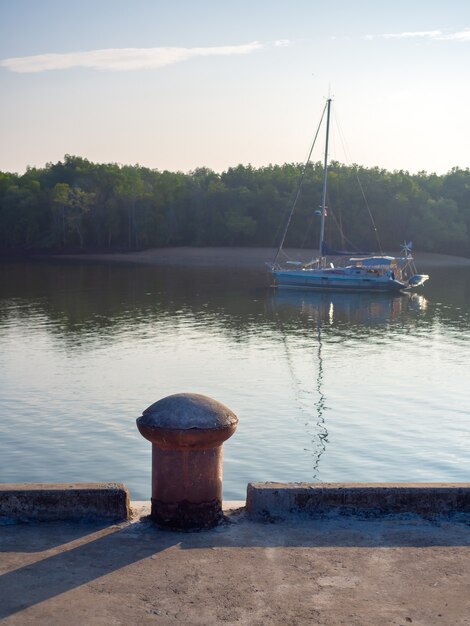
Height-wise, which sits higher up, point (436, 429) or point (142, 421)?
point (142, 421)

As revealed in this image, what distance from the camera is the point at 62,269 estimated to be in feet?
342

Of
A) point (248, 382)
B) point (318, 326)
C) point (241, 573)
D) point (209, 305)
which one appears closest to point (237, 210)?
point (209, 305)

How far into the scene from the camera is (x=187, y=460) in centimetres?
825

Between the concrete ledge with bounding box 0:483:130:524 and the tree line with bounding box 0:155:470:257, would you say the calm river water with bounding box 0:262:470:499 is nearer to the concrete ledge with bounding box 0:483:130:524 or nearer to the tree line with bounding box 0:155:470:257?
the concrete ledge with bounding box 0:483:130:524

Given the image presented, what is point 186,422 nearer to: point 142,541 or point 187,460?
point 187,460

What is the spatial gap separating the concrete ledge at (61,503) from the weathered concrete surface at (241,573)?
13 centimetres

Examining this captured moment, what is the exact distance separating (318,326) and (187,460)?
44.7 metres

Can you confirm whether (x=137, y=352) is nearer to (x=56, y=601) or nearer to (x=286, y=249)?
(x=56, y=601)

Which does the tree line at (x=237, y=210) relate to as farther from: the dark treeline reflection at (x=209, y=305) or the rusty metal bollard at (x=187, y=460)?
the rusty metal bollard at (x=187, y=460)

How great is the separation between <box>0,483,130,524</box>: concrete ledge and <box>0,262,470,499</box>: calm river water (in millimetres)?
9679

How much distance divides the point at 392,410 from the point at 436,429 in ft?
8.90

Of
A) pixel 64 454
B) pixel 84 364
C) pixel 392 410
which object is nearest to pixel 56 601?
pixel 64 454

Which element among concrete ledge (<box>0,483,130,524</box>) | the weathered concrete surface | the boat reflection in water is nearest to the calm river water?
the boat reflection in water

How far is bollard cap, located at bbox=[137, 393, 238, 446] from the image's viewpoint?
810cm
